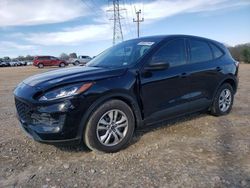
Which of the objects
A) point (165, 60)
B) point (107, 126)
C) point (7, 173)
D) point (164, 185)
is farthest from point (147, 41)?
point (7, 173)

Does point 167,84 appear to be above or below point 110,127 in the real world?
above

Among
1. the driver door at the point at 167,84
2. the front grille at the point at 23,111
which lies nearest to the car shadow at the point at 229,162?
the driver door at the point at 167,84

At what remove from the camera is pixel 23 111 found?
4.47 m

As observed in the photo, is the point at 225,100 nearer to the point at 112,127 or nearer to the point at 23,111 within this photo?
the point at 112,127

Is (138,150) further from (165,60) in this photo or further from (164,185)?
(165,60)

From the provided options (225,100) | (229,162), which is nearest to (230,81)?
(225,100)

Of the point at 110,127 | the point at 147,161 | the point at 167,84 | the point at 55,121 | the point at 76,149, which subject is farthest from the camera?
the point at 167,84

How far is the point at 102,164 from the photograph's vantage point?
418 centimetres

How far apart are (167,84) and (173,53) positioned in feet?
2.08

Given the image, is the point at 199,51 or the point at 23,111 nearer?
the point at 23,111

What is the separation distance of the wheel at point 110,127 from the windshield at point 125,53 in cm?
80

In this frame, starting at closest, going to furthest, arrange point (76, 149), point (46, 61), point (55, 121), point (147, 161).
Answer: point (55, 121) → point (147, 161) → point (76, 149) → point (46, 61)

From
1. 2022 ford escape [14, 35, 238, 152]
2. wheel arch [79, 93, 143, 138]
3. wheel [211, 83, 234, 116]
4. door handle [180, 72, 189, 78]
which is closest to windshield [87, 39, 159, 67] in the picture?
2022 ford escape [14, 35, 238, 152]

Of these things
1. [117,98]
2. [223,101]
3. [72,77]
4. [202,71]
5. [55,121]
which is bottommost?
[223,101]
